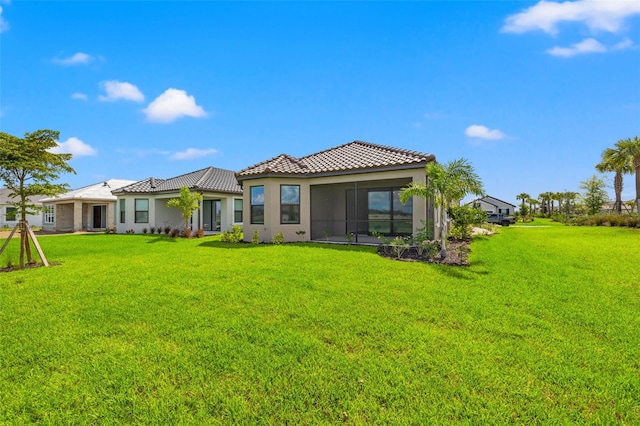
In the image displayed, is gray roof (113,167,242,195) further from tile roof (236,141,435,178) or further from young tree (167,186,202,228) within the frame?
tile roof (236,141,435,178)

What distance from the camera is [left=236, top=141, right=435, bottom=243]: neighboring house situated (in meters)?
12.7

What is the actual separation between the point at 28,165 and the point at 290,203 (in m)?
8.97

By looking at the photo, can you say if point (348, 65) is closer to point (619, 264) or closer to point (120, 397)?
point (619, 264)

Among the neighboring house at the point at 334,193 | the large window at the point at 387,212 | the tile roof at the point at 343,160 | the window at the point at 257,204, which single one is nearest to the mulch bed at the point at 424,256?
the neighboring house at the point at 334,193

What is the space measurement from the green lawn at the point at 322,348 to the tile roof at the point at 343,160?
609 centimetres

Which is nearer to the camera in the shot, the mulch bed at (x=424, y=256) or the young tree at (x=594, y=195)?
the mulch bed at (x=424, y=256)

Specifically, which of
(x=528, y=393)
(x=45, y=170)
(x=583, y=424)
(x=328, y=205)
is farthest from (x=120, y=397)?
(x=328, y=205)

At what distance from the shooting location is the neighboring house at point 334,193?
12680 millimetres

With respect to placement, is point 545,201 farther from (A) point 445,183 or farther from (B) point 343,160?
(A) point 445,183

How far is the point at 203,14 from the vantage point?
9570mm

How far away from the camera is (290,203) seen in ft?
47.9

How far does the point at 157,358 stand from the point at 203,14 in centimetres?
971

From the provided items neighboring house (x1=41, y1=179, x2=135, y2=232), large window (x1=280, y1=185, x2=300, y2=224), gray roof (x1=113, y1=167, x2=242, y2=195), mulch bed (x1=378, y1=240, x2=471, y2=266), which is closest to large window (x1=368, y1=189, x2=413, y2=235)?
large window (x1=280, y1=185, x2=300, y2=224)

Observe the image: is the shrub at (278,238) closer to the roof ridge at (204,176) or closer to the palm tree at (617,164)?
the roof ridge at (204,176)
